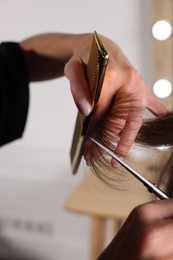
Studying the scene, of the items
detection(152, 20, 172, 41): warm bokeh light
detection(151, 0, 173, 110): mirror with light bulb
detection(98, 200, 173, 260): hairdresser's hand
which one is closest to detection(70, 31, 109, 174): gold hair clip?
detection(98, 200, 173, 260): hairdresser's hand

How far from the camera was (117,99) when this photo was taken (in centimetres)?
42

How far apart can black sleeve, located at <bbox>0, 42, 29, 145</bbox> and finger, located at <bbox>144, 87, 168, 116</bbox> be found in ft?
0.98

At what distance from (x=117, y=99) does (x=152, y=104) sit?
0.25 ft

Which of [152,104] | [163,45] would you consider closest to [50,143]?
[163,45]

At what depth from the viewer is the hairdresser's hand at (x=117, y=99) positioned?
0.41 metres

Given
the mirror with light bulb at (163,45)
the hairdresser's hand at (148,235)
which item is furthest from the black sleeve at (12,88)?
the hairdresser's hand at (148,235)

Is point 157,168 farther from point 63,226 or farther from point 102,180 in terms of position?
point 63,226

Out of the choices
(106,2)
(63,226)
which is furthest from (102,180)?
(63,226)

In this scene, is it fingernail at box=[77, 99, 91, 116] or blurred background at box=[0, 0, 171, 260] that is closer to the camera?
fingernail at box=[77, 99, 91, 116]

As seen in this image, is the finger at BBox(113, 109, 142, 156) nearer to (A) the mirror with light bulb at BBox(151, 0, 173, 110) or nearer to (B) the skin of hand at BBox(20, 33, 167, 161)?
(B) the skin of hand at BBox(20, 33, 167, 161)

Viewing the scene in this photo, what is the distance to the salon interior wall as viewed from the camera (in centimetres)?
78

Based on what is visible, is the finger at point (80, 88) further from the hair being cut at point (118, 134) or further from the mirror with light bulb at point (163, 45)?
the mirror with light bulb at point (163, 45)

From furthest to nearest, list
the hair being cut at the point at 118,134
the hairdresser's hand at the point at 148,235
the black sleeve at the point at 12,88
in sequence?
the black sleeve at the point at 12,88 < the hair being cut at the point at 118,134 < the hairdresser's hand at the point at 148,235

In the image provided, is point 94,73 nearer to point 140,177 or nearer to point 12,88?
point 140,177
